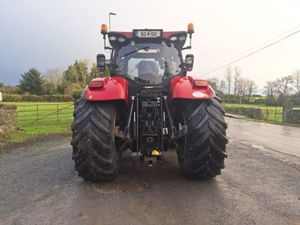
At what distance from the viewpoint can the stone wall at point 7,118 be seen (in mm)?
11867

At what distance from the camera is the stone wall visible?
11.9m

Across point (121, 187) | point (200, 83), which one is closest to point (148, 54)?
point (200, 83)

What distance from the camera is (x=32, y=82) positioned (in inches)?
2435

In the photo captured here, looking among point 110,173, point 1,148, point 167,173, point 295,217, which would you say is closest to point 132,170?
point 167,173

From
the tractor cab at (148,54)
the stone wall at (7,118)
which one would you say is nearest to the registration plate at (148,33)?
the tractor cab at (148,54)

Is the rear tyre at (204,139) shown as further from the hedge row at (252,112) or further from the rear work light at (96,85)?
the hedge row at (252,112)

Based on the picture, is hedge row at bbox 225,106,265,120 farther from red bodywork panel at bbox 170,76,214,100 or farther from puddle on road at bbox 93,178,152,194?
puddle on road at bbox 93,178,152,194

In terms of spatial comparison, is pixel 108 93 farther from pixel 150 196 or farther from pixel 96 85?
pixel 150 196

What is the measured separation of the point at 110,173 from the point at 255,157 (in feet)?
14.3

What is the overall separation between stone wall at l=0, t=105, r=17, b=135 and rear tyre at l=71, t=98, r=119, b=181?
7901 millimetres

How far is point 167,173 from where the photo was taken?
5.86 metres

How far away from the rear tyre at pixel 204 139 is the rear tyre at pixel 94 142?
116 centimetres

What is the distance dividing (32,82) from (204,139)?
61.5 metres

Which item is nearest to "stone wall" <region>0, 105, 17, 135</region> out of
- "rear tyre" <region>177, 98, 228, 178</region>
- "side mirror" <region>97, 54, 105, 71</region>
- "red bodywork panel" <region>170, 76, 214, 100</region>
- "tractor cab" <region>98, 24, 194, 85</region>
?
"side mirror" <region>97, 54, 105, 71</region>
